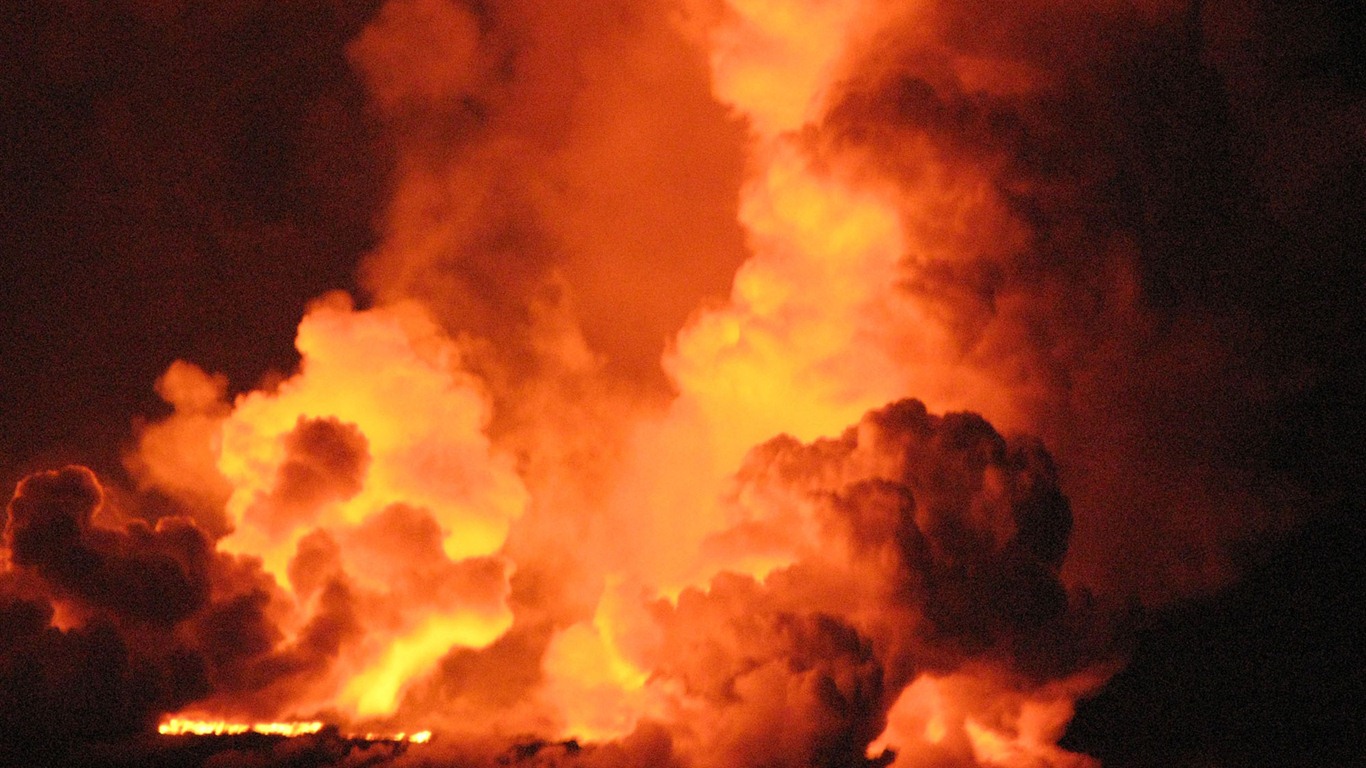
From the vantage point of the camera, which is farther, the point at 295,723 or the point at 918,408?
the point at 295,723

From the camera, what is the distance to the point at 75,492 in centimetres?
4872

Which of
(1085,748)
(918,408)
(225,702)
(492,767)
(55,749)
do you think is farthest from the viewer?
(1085,748)

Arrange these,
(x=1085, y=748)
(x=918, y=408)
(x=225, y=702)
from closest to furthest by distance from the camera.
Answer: (x=918, y=408)
(x=225, y=702)
(x=1085, y=748)

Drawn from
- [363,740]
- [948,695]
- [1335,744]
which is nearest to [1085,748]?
[1335,744]

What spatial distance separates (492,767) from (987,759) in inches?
1027

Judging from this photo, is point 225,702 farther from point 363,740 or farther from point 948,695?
point 948,695

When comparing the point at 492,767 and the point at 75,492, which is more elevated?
the point at 75,492

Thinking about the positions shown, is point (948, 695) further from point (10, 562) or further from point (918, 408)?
point (10, 562)

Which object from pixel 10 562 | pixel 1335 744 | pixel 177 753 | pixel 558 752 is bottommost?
pixel 1335 744

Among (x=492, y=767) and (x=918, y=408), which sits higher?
Result: (x=918, y=408)

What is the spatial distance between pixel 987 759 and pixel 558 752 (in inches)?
879

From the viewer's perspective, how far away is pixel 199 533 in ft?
168

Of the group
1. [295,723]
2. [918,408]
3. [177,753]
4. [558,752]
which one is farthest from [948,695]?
[177,753]

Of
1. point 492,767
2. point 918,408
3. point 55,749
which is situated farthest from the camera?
point 492,767
